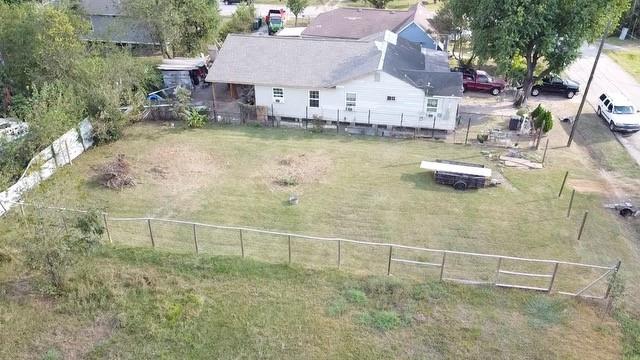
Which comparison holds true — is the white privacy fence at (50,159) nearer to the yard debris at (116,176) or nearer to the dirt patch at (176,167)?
the yard debris at (116,176)

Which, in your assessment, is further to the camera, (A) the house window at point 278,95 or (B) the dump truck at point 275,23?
(B) the dump truck at point 275,23

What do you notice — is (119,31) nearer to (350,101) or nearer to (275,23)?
(275,23)

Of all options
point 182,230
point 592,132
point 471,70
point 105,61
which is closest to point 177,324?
point 182,230

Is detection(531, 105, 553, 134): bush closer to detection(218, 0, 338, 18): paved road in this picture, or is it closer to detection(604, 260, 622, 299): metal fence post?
detection(604, 260, 622, 299): metal fence post

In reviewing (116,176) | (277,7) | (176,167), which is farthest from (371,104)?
(277,7)

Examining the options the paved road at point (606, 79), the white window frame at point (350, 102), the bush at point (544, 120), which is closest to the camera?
the bush at point (544, 120)

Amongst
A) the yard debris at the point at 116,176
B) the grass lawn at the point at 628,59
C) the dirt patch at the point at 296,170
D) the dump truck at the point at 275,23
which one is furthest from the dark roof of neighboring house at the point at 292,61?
the grass lawn at the point at 628,59
